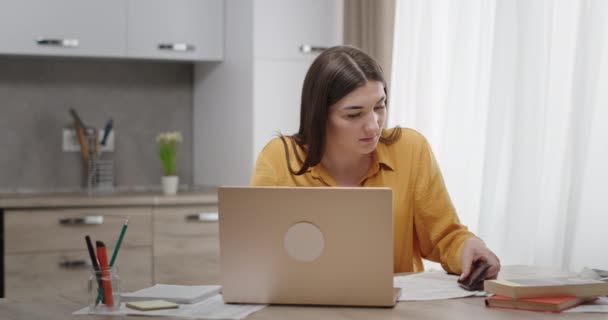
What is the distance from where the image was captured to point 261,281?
65.6 inches

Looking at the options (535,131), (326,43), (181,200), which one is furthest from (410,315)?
(326,43)

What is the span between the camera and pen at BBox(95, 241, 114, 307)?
1.63 meters

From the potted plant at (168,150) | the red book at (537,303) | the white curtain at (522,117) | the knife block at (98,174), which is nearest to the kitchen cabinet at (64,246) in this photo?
the potted plant at (168,150)

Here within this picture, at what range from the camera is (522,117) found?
2.70 m

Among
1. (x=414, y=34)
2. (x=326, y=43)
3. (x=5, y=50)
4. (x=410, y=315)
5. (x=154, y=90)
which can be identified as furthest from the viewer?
(x=154, y=90)

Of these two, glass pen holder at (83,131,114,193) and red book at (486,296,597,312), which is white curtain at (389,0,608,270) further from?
glass pen holder at (83,131,114,193)

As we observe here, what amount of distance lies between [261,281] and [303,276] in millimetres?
84

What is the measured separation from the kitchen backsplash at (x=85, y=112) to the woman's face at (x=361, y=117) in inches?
87.4

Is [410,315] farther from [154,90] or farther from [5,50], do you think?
[154,90]

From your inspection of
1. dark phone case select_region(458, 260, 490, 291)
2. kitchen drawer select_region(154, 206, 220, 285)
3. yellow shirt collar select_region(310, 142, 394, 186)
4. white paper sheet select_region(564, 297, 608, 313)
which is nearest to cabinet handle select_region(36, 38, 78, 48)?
kitchen drawer select_region(154, 206, 220, 285)

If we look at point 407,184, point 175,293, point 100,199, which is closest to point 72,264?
point 100,199

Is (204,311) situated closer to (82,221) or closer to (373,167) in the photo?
(373,167)

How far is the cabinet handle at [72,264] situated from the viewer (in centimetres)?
353

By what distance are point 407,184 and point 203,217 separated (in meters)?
1.64
